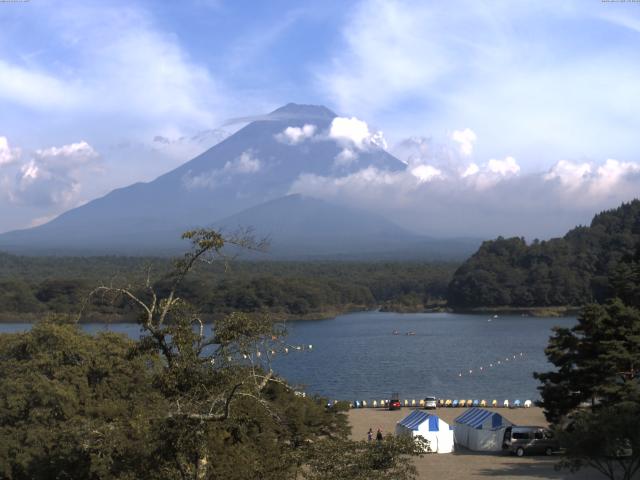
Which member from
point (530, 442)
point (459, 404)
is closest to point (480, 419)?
point (530, 442)

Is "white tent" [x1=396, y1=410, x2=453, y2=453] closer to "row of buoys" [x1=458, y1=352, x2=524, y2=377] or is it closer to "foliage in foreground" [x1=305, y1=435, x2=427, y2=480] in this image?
"foliage in foreground" [x1=305, y1=435, x2=427, y2=480]

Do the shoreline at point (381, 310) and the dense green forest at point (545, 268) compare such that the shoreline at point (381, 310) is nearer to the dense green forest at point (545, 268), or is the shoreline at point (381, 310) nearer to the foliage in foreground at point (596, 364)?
the dense green forest at point (545, 268)

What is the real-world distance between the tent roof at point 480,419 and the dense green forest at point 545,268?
46588 millimetres

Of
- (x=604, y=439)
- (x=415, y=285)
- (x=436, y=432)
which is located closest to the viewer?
(x=604, y=439)

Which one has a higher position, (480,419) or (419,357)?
(480,419)

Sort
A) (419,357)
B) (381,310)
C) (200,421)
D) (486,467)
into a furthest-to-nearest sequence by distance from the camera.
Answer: (381,310)
(419,357)
(486,467)
(200,421)

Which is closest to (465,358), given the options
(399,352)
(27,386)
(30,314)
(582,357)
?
(399,352)

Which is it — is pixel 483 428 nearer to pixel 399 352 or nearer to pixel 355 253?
pixel 399 352

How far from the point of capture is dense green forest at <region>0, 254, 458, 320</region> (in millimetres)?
58281

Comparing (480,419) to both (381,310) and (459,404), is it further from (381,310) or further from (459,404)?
(381,310)

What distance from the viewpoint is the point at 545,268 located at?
68875 mm

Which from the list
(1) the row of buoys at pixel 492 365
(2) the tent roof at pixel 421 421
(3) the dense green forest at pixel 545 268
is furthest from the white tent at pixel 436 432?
(3) the dense green forest at pixel 545 268

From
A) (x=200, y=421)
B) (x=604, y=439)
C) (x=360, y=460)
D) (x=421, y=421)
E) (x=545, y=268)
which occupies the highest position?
(x=545, y=268)

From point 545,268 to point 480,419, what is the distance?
54013 millimetres
